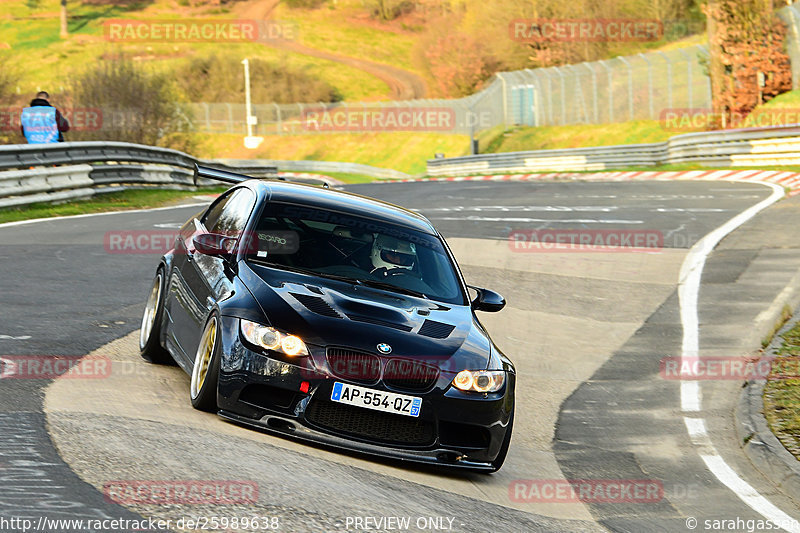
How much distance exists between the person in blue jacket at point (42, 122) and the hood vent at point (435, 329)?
15.5 metres

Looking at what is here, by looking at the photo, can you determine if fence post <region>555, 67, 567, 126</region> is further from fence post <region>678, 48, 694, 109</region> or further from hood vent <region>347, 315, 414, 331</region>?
hood vent <region>347, 315, 414, 331</region>

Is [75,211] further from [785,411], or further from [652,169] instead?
[652,169]

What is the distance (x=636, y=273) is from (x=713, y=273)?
1014mm

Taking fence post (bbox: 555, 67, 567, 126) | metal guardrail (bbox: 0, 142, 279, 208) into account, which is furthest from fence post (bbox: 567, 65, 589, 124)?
metal guardrail (bbox: 0, 142, 279, 208)

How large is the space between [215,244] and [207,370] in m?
1.16

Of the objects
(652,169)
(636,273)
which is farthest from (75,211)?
(652,169)

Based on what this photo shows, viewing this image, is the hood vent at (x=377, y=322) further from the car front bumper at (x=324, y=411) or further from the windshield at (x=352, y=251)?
the windshield at (x=352, y=251)

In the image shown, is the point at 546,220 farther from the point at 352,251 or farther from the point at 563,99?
the point at 563,99

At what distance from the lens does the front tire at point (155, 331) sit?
809 centimetres

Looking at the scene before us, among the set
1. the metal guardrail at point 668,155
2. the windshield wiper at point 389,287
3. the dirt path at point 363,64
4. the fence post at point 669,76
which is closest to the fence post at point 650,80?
the fence post at point 669,76

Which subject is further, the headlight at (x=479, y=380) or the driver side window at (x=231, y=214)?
the driver side window at (x=231, y=214)

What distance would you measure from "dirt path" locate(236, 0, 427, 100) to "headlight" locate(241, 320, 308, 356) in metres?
99.2

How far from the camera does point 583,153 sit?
41.2 m

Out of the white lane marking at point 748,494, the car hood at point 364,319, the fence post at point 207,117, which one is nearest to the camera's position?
the car hood at point 364,319
